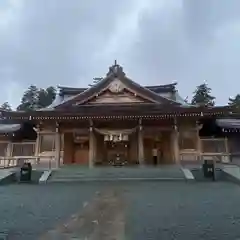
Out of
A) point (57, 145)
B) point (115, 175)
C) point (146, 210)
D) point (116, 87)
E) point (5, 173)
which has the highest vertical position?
point (116, 87)

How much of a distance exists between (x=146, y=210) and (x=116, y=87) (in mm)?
15244

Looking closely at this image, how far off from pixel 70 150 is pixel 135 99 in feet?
20.6

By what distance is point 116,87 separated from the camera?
22.3 metres

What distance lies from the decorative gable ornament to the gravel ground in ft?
35.8

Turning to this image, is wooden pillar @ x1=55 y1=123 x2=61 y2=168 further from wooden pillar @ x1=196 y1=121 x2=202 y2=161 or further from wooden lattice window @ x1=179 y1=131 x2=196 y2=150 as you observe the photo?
wooden pillar @ x1=196 y1=121 x2=202 y2=161

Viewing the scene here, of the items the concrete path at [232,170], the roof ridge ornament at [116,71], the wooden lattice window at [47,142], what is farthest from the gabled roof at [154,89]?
the concrete path at [232,170]

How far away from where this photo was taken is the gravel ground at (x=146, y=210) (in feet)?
18.6

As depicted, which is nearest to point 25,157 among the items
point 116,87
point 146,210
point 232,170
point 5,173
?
point 5,173

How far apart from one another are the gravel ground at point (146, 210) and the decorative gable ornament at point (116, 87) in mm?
10913

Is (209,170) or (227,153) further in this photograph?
(227,153)

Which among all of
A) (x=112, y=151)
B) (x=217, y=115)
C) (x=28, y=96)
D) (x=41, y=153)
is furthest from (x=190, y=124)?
(x=28, y=96)

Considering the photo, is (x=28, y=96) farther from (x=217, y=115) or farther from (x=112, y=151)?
(x=217, y=115)

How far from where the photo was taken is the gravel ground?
5656 mm

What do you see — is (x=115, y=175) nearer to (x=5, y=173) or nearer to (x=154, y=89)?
(x=5, y=173)
